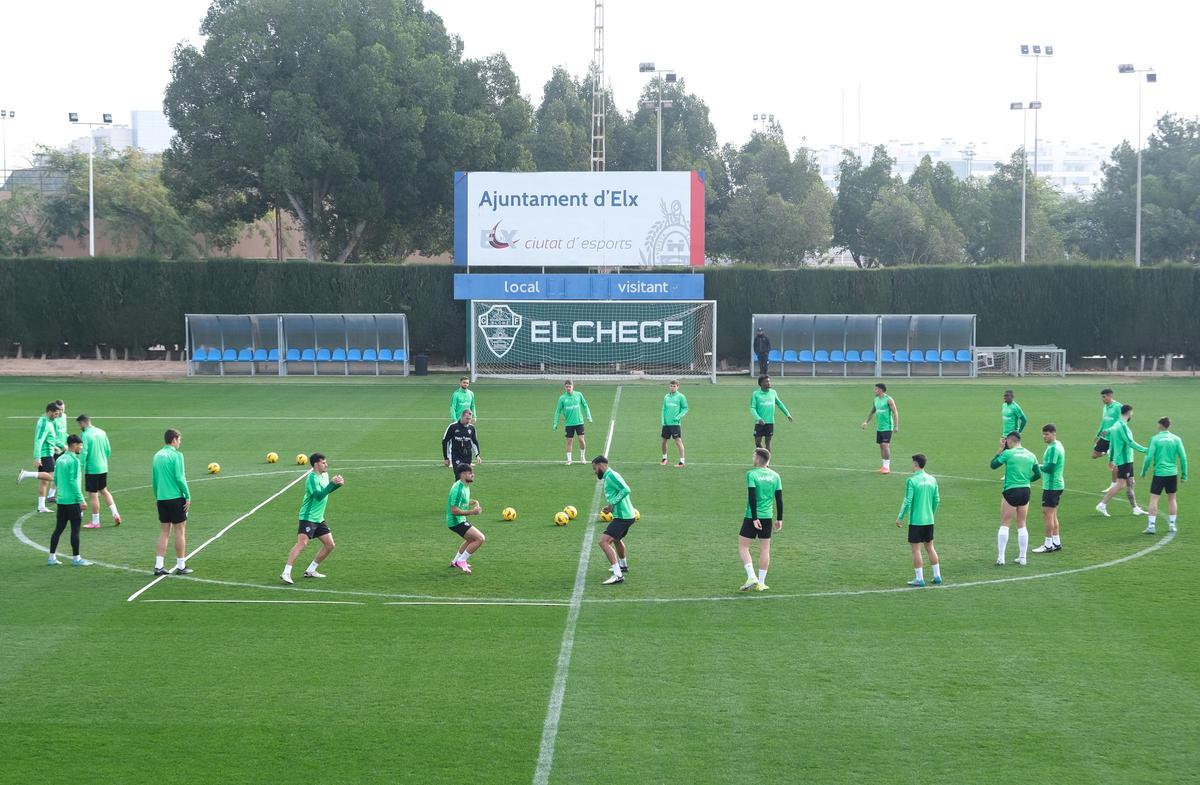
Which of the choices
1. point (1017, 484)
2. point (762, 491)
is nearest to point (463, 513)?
point (762, 491)

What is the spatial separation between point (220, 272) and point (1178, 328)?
39.0 m

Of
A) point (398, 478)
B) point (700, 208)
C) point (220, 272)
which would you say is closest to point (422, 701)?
point (398, 478)

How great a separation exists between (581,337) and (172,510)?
31.9 meters

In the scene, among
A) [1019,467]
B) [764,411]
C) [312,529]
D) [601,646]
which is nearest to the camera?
[601,646]

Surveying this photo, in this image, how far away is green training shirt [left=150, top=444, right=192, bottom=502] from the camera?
16.7m

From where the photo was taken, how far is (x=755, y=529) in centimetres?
1594

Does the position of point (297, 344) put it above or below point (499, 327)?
below

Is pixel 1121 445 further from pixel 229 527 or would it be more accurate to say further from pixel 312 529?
pixel 229 527

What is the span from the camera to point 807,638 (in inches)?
549

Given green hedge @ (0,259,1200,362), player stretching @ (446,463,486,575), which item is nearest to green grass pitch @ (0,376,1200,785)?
player stretching @ (446,463,486,575)

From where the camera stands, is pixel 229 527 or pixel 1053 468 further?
pixel 229 527

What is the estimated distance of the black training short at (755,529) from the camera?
15.9m

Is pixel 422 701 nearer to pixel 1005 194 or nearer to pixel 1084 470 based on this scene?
pixel 1084 470

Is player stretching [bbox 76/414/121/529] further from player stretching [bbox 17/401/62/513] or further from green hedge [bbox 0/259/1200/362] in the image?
green hedge [bbox 0/259/1200/362]
